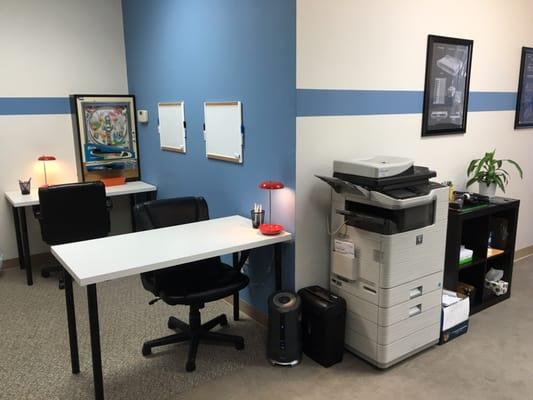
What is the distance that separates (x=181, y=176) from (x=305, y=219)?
61.6 inches

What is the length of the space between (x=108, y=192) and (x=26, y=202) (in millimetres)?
708

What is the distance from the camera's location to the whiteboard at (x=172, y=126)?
3791mm

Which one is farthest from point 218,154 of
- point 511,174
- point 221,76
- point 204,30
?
point 511,174

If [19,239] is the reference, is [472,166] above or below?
above

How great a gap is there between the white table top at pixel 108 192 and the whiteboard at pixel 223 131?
1158 mm

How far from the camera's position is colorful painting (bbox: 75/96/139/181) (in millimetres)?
4414

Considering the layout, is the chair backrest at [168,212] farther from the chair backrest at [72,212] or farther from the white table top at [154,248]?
the chair backrest at [72,212]

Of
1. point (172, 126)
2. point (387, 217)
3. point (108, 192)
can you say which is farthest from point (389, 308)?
point (108, 192)

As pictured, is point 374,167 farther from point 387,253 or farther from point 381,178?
point 387,253

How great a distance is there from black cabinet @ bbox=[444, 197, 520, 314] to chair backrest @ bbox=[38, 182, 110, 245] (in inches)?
108

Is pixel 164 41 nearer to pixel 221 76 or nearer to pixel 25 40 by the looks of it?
pixel 221 76

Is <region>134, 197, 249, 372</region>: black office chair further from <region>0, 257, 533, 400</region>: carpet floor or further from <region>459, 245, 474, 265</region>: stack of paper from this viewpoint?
<region>459, 245, 474, 265</region>: stack of paper

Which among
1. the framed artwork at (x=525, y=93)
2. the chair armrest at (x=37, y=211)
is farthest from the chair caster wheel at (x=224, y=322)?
the framed artwork at (x=525, y=93)

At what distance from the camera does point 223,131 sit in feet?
10.6
